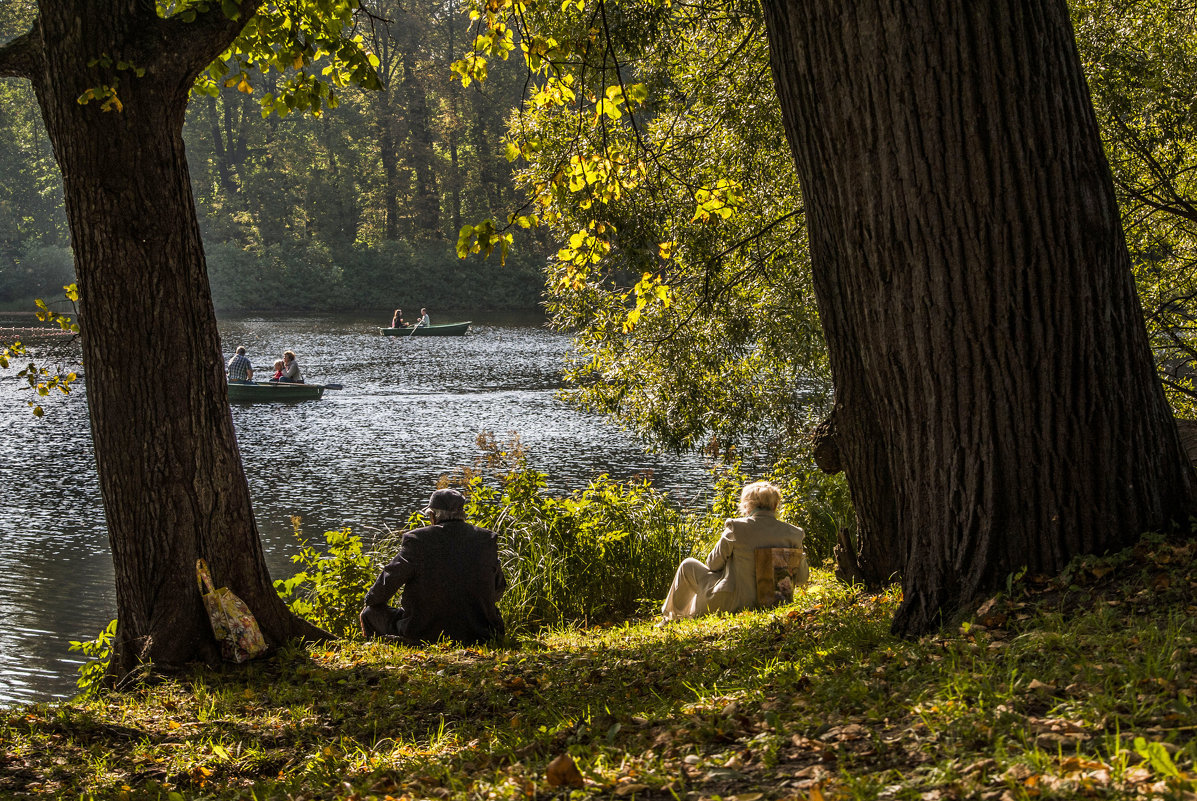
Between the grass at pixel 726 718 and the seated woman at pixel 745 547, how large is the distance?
3.64 ft

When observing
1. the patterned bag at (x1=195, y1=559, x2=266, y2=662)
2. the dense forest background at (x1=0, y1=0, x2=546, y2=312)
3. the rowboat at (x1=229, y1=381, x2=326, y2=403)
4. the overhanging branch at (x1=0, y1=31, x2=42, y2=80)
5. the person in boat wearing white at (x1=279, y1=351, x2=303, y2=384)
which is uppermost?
the dense forest background at (x1=0, y1=0, x2=546, y2=312)

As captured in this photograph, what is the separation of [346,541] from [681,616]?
2583mm

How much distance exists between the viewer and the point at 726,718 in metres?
2.99

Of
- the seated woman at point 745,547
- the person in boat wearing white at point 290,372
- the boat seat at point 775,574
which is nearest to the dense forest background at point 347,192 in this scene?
the person in boat wearing white at point 290,372

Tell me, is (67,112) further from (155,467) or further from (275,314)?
(275,314)

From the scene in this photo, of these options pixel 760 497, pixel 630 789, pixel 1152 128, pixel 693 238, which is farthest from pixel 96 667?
pixel 1152 128

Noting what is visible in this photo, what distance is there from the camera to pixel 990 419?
347 cm

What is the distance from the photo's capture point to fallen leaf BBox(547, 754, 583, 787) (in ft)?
8.36

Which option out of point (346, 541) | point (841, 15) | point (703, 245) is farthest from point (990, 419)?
point (703, 245)

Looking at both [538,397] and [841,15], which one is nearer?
[841,15]

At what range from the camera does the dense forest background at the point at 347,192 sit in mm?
54062

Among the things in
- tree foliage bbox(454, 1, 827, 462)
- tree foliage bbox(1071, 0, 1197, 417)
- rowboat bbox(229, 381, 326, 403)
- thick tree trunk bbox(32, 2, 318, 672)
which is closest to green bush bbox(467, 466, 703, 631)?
tree foliage bbox(454, 1, 827, 462)

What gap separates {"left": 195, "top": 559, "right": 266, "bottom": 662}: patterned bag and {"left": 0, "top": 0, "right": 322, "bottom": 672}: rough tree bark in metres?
0.06

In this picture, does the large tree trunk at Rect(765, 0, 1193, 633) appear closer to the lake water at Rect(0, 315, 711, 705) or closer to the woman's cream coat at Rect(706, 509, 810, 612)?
the woman's cream coat at Rect(706, 509, 810, 612)
